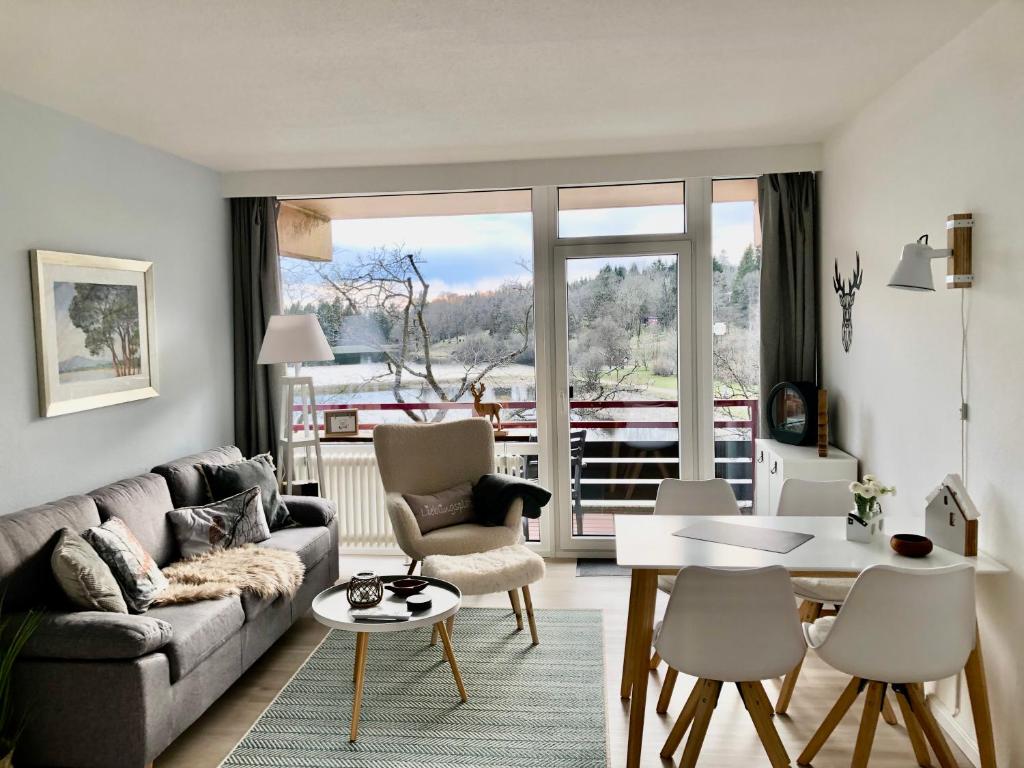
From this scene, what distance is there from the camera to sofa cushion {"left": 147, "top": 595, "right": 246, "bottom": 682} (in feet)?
9.39

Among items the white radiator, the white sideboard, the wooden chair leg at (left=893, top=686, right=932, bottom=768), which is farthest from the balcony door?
the wooden chair leg at (left=893, top=686, right=932, bottom=768)

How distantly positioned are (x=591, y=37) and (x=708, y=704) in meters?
2.31

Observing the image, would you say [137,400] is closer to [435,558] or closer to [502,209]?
[435,558]

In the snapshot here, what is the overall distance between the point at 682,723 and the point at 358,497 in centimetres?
310

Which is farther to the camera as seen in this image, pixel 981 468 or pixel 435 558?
pixel 435 558

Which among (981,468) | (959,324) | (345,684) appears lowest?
(345,684)

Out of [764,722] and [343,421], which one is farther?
[343,421]


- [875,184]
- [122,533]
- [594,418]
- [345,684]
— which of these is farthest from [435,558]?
[875,184]

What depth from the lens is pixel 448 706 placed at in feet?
10.7

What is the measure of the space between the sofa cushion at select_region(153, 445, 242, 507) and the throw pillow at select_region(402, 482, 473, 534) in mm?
1058

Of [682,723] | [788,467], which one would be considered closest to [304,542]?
Answer: [682,723]

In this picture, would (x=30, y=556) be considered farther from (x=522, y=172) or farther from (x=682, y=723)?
(x=522, y=172)

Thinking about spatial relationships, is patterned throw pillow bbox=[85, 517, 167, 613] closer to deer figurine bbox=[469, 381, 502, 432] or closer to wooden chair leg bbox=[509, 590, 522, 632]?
wooden chair leg bbox=[509, 590, 522, 632]

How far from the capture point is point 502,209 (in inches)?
208
